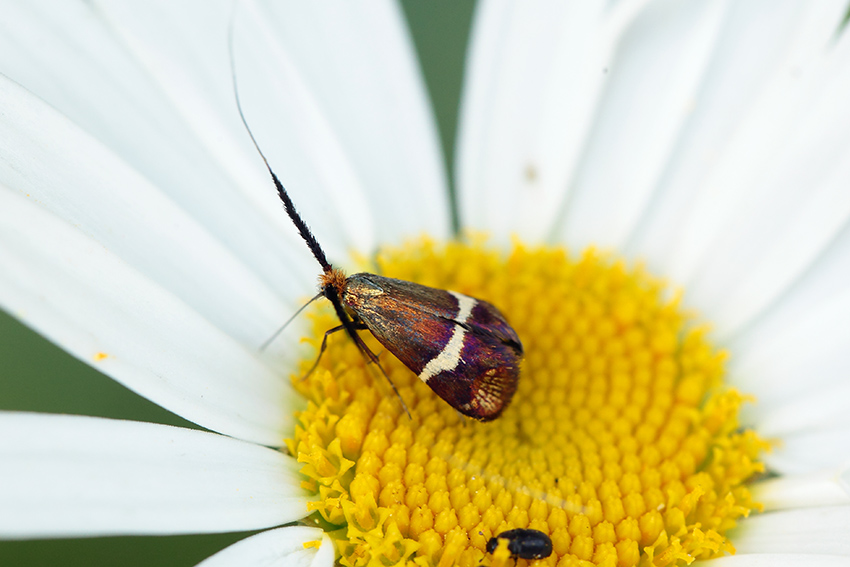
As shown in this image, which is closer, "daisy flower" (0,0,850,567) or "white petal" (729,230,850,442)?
"daisy flower" (0,0,850,567)

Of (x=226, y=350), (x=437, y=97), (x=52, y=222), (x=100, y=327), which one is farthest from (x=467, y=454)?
(x=437, y=97)

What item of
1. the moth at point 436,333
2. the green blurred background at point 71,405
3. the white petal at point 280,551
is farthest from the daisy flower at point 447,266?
the green blurred background at point 71,405

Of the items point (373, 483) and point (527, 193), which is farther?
point (527, 193)

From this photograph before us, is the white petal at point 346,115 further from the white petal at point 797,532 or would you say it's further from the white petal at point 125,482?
the white petal at point 797,532

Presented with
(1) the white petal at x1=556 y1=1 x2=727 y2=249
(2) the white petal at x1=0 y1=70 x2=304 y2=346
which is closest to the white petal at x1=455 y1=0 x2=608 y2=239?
(1) the white petal at x1=556 y1=1 x2=727 y2=249

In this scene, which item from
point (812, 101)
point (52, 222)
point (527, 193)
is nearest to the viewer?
point (52, 222)

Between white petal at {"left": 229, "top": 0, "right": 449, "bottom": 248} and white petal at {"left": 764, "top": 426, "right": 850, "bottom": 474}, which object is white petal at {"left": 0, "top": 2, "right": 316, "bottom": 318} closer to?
white petal at {"left": 229, "top": 0, "right": 449, "bottom": 248}

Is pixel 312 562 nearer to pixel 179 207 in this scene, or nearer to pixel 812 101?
pixel 179 207
